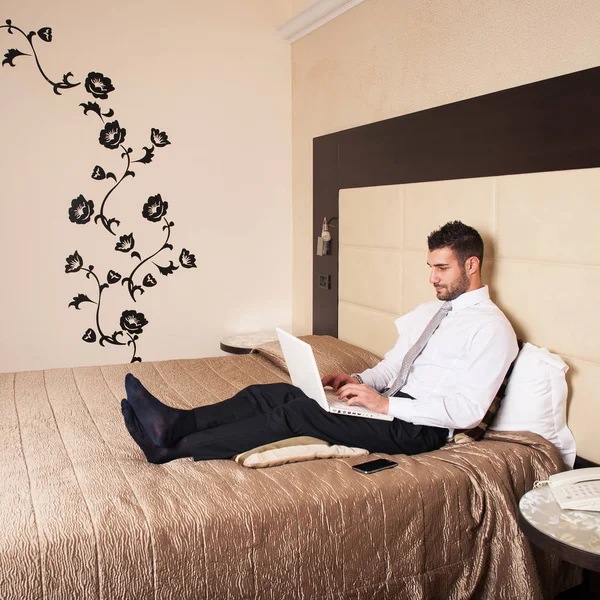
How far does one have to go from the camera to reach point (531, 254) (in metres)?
2.34

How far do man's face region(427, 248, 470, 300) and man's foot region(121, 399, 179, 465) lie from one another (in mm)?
1028

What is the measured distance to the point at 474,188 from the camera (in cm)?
259

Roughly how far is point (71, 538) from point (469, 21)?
7.23ft

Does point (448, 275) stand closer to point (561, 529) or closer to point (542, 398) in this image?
point (542, 398)

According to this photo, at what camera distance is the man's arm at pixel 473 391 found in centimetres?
215

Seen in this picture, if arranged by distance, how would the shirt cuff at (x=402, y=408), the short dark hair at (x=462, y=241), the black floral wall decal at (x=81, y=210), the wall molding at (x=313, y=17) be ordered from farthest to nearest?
1. the black floral wall decal at (x=81, y=210)
2. the wall molding at (x=313, y=17)
3. the short dark hair at (x=462, y=241)
4. the shirt cuff at (x=402, y=408)

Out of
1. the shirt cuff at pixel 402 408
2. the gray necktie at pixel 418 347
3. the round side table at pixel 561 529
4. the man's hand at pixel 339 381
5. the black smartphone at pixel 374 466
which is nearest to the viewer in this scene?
the round side table at pixel 561 529

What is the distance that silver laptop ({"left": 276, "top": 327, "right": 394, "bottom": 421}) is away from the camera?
2201mm

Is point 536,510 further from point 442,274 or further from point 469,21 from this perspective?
point 469,21

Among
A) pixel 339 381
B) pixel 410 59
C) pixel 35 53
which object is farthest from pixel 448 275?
pixel 35 53

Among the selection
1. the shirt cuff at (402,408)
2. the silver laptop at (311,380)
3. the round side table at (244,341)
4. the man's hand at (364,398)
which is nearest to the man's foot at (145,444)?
the silver laptop at (311,380)

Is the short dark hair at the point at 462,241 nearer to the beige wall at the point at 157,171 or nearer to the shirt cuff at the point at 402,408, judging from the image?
the shirt cuff at the point at 402,408

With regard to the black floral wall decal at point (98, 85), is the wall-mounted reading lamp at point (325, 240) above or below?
below

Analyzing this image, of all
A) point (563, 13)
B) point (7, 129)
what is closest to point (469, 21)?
point (563, 13)
